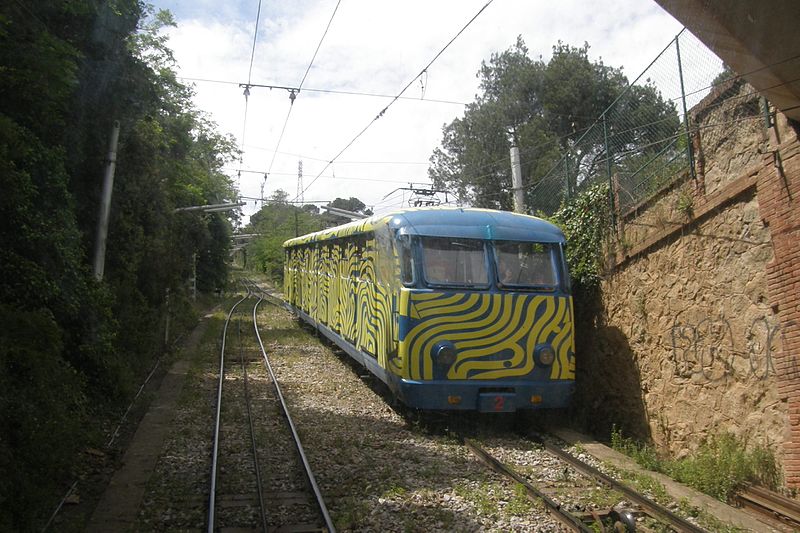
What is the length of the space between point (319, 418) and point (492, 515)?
4309 millimetres

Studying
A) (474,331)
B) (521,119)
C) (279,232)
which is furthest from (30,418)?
(279,232)

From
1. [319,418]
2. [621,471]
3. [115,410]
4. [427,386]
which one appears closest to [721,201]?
[621,471]

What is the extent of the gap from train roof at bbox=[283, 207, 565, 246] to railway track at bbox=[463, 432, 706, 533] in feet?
10.8

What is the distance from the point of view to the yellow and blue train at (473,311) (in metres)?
8.56

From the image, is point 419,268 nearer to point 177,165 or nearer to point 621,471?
point 621,471

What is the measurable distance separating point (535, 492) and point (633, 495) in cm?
93

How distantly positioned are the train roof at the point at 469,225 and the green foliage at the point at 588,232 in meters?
1.11

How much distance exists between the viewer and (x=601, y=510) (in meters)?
5.95

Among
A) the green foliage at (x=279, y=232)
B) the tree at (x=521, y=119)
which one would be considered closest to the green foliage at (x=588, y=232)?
the tree at (x=521, y=119)

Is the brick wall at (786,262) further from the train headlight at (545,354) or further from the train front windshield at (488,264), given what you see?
the train front windshield at (488,264)

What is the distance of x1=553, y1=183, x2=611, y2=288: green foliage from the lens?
1028 cm

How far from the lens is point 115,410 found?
10.5 metres

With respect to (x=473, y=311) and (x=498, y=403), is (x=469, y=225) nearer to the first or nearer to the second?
(x=473, y=311)

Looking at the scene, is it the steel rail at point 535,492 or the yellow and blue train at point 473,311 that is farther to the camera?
the yellow and blue train at point 473,311
